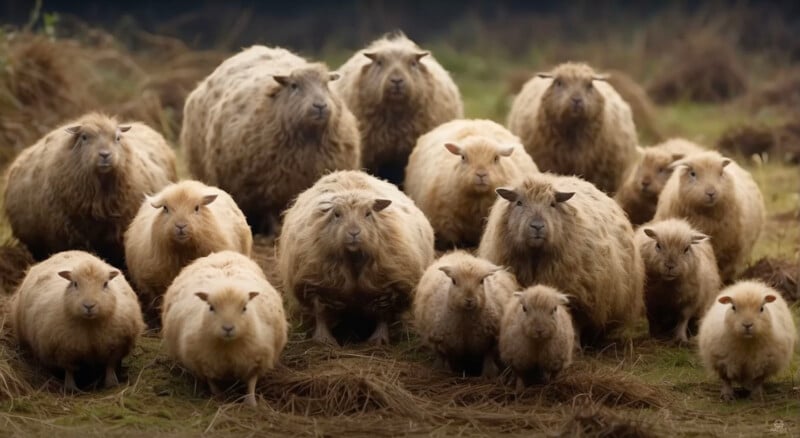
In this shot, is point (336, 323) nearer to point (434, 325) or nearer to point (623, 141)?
point (434, 325)

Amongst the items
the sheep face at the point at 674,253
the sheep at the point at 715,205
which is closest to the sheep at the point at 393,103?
the sheep at the point at 715,205

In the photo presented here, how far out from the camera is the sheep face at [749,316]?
31.1 ft

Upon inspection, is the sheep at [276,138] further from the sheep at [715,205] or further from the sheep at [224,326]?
the sheep at [224,326]

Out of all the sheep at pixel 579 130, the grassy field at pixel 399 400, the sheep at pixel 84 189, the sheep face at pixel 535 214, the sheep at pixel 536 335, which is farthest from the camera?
the sheep at pixel 579 130

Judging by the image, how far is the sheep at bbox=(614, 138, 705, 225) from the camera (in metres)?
13.1

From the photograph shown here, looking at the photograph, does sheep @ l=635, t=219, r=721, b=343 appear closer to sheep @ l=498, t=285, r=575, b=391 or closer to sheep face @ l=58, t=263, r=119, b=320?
sheep @ l=498, t=285, r=575, b=391

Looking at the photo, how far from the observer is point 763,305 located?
9.61 meters

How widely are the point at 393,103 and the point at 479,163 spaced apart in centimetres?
221

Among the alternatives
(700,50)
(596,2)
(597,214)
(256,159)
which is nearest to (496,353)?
(597,214)

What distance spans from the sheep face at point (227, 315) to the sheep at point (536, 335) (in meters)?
1.76

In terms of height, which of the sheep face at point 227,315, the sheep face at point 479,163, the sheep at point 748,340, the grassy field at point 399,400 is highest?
the sheep face at point 479,163

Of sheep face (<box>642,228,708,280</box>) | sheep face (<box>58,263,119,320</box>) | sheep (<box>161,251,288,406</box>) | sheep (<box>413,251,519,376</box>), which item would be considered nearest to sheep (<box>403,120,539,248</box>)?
sheep face (<box>642,228,708,280</box>)

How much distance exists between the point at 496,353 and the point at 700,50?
40.7 ft

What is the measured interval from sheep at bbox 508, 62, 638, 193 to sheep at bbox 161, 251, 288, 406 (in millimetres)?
4792
